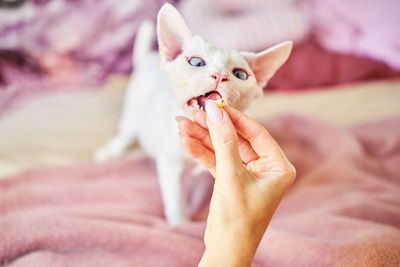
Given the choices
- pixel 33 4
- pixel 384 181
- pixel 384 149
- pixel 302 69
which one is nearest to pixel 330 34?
pixel 302 69

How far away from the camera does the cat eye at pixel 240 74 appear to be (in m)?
0.53

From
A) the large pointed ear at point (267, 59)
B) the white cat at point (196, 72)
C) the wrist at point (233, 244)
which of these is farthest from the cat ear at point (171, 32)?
the wrist at point (233, 244)

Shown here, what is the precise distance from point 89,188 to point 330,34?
1.49 m

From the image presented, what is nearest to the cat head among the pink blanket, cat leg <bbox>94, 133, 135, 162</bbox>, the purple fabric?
the pink blanket

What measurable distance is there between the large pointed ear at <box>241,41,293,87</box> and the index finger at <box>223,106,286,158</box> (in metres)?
0.13

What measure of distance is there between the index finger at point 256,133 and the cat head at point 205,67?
0.03 m

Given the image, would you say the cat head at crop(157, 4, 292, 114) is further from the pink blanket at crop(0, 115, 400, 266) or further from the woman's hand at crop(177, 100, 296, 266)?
the pink blanket at crop(0, 115, 400, 266)

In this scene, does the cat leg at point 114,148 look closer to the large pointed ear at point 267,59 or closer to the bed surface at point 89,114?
the bed surface at point 89,114

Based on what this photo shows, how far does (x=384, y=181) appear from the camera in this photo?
96cm

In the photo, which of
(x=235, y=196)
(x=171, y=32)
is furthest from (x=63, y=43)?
(x=235, y=196)

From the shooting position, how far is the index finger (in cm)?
47

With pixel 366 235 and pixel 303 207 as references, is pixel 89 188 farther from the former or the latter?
pixel 366 235

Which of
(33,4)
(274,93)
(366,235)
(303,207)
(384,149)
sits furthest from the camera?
(274,93)

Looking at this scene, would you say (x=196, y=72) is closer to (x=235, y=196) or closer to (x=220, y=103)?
(x=220, y=103)
